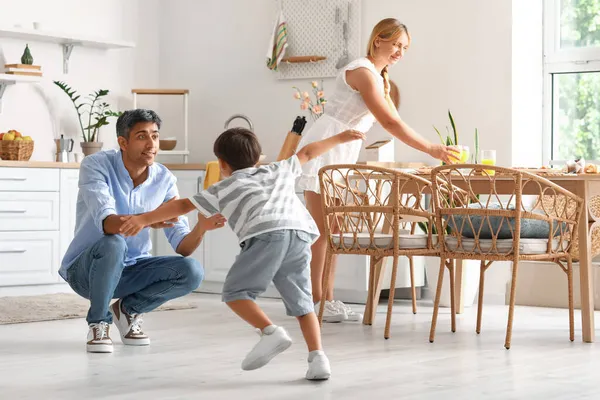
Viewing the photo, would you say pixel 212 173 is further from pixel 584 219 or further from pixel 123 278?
pixel 584 219

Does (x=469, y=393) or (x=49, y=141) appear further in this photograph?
(x=49, y=141)

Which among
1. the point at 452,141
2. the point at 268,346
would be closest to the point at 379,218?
the point at 268,346

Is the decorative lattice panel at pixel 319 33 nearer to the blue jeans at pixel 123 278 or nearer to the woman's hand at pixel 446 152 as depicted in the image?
the woman's hand at pixel 446 152

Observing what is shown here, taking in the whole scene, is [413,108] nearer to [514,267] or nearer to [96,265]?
[514,267]

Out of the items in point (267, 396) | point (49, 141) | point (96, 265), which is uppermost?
point (49, 141)

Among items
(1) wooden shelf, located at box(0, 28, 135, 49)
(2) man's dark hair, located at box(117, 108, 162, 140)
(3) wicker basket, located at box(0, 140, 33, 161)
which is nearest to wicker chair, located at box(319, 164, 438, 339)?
(2) man's dark hair, located at box(117, 108, 162, 140)

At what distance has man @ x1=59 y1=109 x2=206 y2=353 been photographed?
3.60m

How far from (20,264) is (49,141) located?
0.99m

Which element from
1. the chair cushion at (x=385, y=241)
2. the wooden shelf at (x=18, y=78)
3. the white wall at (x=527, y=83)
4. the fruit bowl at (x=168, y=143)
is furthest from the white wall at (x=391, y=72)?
the chair cushion at (x=385, y=241)

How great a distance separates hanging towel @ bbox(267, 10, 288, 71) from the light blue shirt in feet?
8.70

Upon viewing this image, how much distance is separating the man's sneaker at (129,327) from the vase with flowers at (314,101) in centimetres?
230

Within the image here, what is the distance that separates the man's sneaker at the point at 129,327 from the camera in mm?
3836

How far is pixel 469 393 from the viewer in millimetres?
2883

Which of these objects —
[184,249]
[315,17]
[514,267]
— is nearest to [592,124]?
[315,17]
